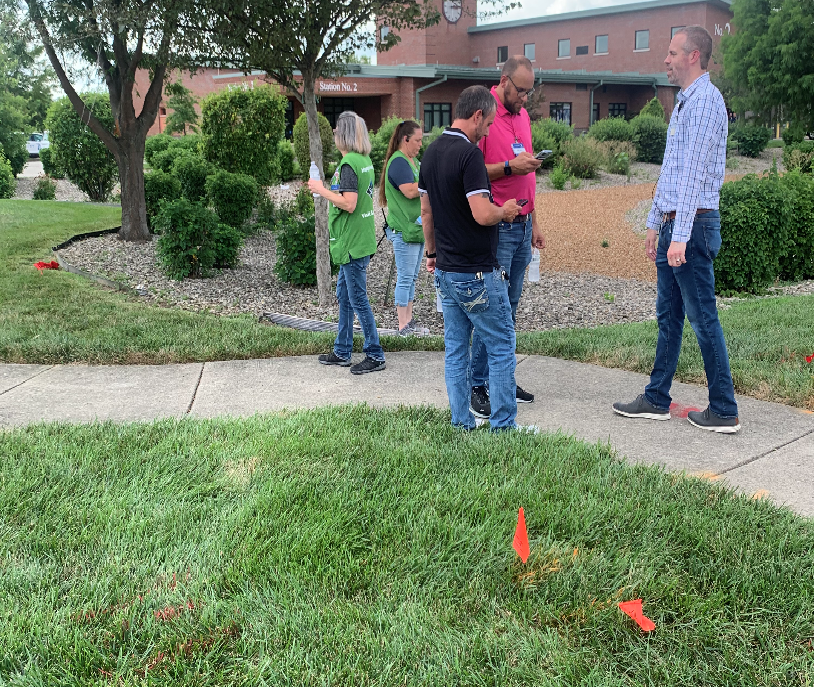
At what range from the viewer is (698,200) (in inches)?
161

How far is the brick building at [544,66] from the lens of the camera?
130ft

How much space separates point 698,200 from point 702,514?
69.3 inches

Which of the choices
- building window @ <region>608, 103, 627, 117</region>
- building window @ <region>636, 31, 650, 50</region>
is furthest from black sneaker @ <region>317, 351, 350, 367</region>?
building window @ <region>636, 31, 650, 50</region>

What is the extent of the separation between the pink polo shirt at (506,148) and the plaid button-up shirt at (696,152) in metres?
0.87

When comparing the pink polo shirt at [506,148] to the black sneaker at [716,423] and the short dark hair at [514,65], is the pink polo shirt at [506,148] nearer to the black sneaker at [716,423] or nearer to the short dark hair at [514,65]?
the short dark hair at [514,65]

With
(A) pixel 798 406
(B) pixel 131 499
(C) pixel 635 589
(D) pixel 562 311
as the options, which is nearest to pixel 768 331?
(A) pixel 798 406

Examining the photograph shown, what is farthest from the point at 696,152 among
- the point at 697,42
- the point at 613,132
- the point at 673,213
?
the point at 613,132

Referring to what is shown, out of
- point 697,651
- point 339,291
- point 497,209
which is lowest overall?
point 697,651

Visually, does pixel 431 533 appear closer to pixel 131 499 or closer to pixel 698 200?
pixel 131 499

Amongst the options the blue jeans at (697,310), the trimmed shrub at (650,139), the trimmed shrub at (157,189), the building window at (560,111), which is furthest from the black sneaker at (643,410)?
the building window at (560,111)

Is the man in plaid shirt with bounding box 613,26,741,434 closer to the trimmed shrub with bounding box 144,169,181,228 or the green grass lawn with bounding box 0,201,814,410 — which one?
the green grass lawn with bounding box 0,201,814,410

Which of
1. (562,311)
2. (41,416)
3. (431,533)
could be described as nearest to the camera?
(431,533)

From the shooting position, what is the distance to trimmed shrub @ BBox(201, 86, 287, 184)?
51.3 feet

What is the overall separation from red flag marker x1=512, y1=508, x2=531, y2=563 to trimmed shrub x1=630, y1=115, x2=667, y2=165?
3297 centimetres
